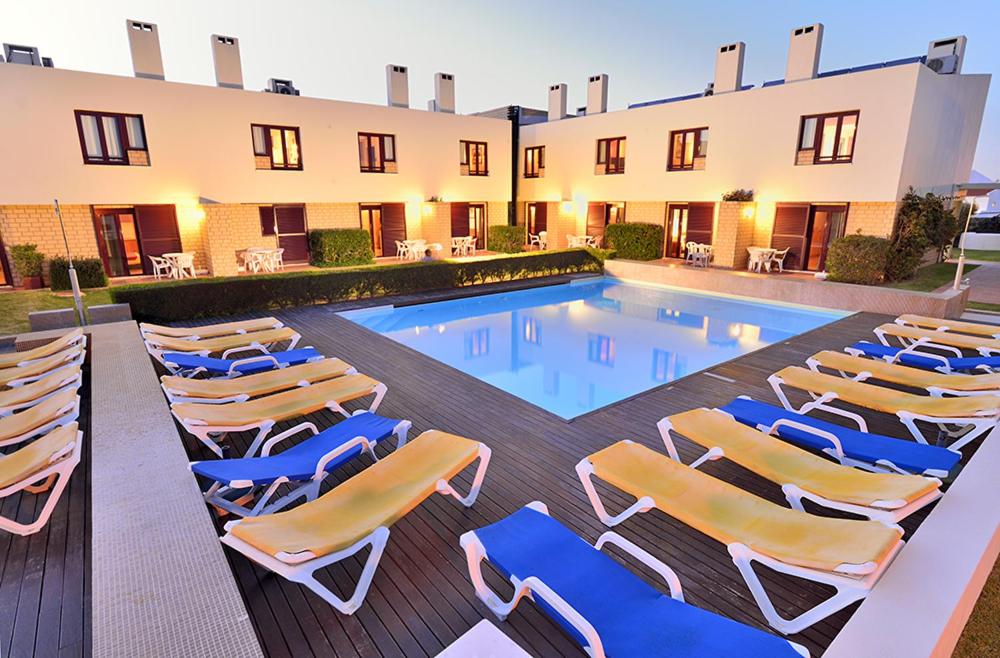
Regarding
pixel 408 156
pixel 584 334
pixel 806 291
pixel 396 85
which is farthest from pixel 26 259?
pixel 806 291

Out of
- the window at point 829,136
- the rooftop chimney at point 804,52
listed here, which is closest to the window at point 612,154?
the rooftop chimney at point 804,52

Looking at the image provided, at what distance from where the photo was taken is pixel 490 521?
11.7 feet

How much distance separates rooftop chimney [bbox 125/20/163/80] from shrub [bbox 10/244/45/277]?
550 cm

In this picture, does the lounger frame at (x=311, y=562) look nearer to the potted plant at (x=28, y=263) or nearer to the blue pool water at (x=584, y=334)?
the blue pool water at (x=584, y=334)

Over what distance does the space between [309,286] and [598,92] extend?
14673 mm

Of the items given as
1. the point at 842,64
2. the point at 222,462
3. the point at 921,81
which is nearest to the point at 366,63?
the point at 921,81

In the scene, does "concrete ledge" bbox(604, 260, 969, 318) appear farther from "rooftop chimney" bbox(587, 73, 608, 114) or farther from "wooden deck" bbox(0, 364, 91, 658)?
"wooden deck" bbox(0, 364, 91, 658)

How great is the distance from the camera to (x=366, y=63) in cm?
2872

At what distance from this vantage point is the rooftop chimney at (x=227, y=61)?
49.4 ft

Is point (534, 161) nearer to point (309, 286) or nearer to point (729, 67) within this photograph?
point (729, 67)

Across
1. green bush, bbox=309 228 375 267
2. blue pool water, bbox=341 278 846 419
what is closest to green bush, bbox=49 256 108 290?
green bush, bbox=309 228 375 267

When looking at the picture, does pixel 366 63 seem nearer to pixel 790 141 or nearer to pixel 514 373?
pixel 790 141

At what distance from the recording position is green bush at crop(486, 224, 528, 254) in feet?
67.9

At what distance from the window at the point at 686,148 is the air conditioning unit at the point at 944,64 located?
6268 mm
